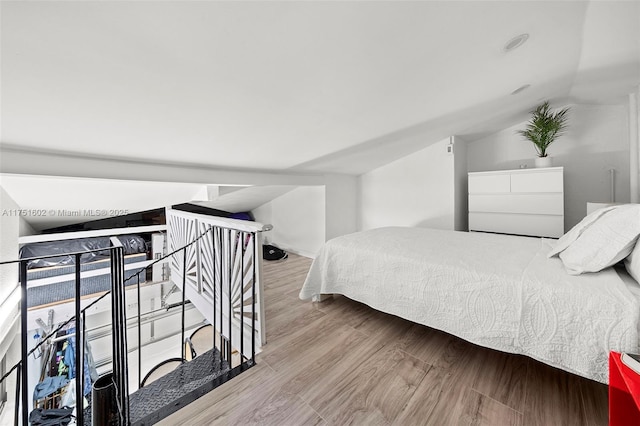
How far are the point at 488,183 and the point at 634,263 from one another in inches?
87.6

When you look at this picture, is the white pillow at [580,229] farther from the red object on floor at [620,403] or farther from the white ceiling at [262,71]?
the white ceiling at [262,71]

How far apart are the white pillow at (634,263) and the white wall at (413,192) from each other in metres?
2.20

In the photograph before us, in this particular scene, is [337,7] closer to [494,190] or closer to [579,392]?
[579,392]

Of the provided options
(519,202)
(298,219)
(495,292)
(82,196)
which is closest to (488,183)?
(519,202)

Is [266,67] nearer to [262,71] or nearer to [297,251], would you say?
[262,71]

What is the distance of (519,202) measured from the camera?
295 cm

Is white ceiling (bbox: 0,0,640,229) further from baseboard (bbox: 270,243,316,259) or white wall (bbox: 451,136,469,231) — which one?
baseboard (bbox: 270,243,316,259)

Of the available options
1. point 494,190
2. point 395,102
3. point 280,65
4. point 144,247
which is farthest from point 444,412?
point 144,247

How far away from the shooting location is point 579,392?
4.04 ft

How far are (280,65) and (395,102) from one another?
42.6 inches

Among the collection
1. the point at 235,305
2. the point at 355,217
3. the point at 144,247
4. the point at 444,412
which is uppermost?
the point at 355,217

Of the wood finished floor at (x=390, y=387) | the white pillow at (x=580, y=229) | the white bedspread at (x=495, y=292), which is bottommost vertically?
the wood finished floor at (x=390, y=387)

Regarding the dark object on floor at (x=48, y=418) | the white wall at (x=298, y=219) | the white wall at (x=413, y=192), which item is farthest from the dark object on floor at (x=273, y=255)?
the dark object on floor at (x=48, y=418)

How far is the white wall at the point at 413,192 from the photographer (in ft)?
11.3
